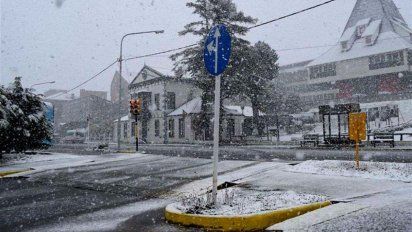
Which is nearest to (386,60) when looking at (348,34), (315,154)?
(348,34)

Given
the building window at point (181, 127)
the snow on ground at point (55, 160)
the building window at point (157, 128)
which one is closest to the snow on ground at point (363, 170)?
the snow on ground at point (55, 160)

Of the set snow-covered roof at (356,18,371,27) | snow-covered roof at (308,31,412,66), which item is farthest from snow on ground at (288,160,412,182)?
snow-covered roof at (356,18,371,27)

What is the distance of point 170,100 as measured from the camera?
49250 millimetres

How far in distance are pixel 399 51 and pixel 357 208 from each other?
1835 inches

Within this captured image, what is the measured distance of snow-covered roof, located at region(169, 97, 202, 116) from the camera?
45.2m

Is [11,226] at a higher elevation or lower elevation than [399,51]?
lower

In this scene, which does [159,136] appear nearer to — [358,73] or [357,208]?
[358,73]

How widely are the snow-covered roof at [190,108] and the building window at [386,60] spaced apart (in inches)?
920

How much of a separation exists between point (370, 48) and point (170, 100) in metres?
28.0

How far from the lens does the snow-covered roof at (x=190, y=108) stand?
45156 millimetres

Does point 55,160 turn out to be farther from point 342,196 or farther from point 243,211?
point 342,196

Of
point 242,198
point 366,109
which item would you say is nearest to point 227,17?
point 366,109

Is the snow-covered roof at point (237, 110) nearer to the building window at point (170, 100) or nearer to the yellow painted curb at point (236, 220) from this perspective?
the building window at point (170, 100)

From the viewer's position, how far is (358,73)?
50500 mm
